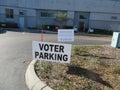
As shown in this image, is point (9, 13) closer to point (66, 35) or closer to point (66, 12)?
point (66, 12)

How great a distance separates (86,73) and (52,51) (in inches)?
62.8

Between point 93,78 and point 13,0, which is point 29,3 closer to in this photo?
point 13,0

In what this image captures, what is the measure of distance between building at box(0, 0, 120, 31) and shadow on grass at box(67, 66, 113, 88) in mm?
31443

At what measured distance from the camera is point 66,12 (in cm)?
3959

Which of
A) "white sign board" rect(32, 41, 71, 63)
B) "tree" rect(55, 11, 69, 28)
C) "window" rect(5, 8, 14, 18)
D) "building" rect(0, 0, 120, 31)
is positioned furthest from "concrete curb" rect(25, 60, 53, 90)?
"window" rect(5, 8, 14, 18)

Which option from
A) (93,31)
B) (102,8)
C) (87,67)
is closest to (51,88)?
(87,67)

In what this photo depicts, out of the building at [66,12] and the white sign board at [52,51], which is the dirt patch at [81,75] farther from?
the building at [66,12]

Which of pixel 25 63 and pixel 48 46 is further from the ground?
pixel 48 46

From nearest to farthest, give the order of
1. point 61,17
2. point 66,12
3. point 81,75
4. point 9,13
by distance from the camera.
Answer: point 81,75 < point 61,17 < point 9,13 < point 66,12

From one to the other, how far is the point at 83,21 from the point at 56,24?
529 cm

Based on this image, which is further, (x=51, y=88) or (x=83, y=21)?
(x=83, y=21)

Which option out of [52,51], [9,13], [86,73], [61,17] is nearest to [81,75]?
[86,73]

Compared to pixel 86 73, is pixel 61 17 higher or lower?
higher

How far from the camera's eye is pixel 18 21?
127 feet
